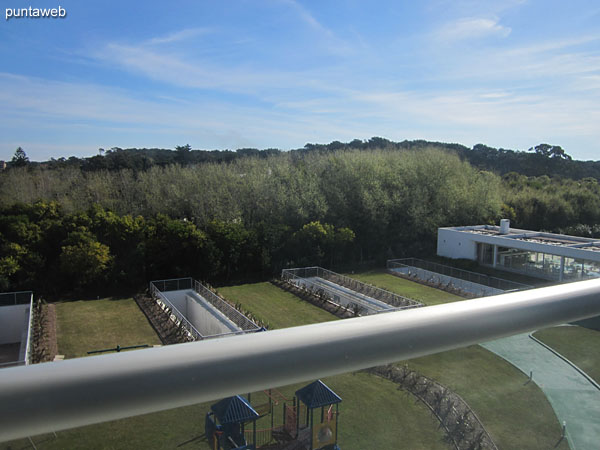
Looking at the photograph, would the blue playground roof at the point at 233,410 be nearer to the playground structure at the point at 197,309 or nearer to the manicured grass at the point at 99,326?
the playground structure at the point at 197,309

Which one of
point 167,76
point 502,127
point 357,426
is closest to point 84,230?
point 167,76

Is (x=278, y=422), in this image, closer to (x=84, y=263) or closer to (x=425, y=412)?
(x=425, y=412)

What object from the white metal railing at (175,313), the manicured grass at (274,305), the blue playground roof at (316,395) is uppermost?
the blue playground roof at (316,395)

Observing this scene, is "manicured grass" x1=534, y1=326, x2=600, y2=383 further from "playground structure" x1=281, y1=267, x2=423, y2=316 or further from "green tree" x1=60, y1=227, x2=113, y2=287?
"green tree" x1=60, y1=227, x2=113, y2=287

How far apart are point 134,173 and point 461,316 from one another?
2025 centimetres

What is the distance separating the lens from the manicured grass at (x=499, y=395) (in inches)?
24.9

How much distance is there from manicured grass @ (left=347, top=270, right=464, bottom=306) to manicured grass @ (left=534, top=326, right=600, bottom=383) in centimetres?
1042

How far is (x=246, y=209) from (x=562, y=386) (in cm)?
1677

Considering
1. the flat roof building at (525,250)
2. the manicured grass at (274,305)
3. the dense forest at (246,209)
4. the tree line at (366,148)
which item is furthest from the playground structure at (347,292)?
the tree line at (366,148)

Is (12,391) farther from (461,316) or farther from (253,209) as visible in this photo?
(253,209)

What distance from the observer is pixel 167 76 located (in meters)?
16.8

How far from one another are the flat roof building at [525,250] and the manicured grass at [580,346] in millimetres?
11708

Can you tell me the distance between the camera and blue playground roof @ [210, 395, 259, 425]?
48 centimetres

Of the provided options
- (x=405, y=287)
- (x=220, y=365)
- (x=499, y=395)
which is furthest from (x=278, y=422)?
(x=405, y=287)
